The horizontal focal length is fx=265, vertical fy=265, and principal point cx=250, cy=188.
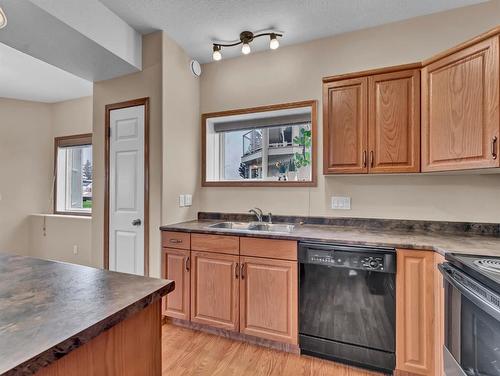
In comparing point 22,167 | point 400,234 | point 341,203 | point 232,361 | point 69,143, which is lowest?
point 232,361

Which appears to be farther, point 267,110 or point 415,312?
point 267,110

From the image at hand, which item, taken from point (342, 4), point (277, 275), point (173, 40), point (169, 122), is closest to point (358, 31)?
point (342, 4)

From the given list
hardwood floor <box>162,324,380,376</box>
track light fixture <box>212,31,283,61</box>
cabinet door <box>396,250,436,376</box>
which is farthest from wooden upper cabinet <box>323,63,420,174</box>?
hardwood floor <box>162,324,380,376</box>

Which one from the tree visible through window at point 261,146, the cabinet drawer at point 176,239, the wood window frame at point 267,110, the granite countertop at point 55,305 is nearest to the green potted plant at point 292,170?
the tree visible through window at point 261,146

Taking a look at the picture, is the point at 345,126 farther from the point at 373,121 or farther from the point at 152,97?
the point at 152,97

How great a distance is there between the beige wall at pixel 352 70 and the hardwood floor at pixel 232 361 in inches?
47.1

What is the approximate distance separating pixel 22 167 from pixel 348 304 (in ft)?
15.9

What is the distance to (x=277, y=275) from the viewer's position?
1991 mm

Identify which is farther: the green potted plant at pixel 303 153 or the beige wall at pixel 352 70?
the green potted plant at pixel 303 153

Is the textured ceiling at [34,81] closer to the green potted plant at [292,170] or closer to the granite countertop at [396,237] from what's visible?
the granite countertop at [396,237]

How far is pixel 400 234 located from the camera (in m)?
2.01

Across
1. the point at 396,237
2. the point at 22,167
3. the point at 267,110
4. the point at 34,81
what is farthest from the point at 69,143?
the point at 396,237

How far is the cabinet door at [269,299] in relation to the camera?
1.95 m

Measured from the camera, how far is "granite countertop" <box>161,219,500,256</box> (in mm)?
1569
